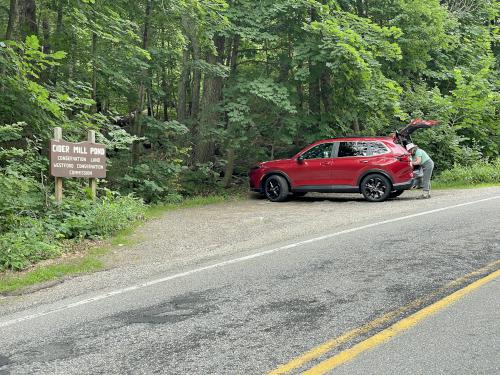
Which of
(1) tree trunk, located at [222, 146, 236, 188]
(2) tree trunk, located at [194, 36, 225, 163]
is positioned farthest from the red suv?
(1) tree trunk, located at [222, 146, 236, 188]

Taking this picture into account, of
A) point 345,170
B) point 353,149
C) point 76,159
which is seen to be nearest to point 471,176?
point 353,149

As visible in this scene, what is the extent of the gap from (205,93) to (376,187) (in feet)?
25.0

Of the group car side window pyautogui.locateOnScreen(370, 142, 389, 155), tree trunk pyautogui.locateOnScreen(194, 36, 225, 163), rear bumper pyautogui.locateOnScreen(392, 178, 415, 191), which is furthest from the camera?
tree trunk pyautogui.locateOnScreen(194, 36, 225, 163)

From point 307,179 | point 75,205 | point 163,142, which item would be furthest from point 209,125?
point 75,205

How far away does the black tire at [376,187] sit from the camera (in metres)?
13.5

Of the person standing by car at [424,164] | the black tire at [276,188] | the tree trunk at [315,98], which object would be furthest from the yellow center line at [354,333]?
the tree trunk at [315,98]

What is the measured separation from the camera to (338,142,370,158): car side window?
45.7 feet

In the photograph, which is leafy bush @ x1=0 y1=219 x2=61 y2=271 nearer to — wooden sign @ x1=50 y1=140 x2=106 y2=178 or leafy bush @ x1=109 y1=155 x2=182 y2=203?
wooden sign @ x1=50 y1=140 x2=106 y2=178

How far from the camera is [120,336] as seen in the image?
172 inches

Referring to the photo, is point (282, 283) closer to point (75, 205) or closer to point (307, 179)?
point (75, 205)

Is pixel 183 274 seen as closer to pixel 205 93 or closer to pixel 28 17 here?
pixel 28 17

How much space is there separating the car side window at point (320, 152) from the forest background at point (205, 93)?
5.14ft

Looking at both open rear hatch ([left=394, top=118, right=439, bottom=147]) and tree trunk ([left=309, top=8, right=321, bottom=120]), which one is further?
tree trunk ([left=309, top=8, right=321, bottom=120])

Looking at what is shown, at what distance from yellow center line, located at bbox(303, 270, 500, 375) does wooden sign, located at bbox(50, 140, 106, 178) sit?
24.9 ft
